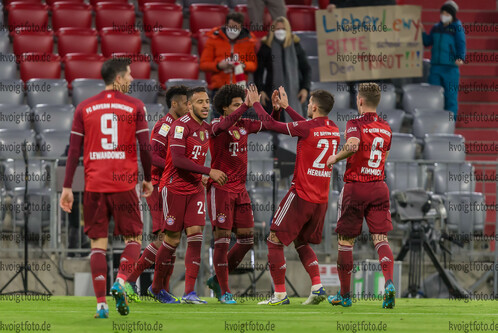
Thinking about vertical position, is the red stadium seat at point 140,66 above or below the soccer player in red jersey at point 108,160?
above

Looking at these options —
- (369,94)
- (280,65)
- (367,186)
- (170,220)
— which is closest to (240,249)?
(170,220)

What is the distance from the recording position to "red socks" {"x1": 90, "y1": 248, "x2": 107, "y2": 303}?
24.7 ft

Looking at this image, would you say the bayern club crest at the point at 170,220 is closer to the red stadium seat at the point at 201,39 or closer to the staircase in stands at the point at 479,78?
the red stadium seat at the point at 201,39

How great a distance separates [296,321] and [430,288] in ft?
16.7

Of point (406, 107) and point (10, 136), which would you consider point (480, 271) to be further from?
point (10, 136)

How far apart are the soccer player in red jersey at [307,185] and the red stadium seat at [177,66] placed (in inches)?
231

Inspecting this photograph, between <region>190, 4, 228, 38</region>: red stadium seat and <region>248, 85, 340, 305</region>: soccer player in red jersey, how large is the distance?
23.3 feet

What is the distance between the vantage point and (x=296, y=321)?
25.4 feet

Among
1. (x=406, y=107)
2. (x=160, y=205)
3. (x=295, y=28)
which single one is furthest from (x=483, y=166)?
(x=160, y=205)

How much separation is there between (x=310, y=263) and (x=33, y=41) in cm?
760

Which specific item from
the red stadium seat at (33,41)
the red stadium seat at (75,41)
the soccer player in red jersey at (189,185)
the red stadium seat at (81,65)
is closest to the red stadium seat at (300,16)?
the red stadium seat at (75,41)

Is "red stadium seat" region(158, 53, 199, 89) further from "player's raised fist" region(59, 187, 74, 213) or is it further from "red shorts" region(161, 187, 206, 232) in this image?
"player's raised fist" region(59, 187, 74, 213)

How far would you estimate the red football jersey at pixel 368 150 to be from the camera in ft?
29.7

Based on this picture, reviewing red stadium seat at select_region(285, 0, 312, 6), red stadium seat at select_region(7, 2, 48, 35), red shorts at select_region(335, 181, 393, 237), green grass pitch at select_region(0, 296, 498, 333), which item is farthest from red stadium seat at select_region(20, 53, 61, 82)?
red shorts at select_region(335, 181, 393, 237)
